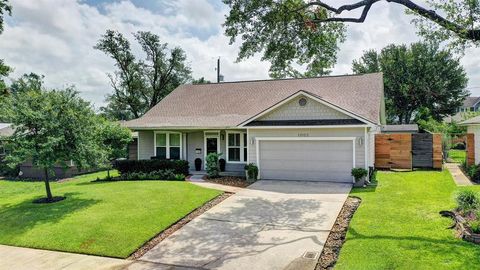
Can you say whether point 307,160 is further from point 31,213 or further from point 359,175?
point 31,213

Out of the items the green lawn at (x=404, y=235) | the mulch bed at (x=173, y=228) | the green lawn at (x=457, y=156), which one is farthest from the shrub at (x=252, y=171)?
the green lawn at (x=457, y=156)

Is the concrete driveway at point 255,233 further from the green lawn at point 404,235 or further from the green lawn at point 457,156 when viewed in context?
the green lawn at point 457,156

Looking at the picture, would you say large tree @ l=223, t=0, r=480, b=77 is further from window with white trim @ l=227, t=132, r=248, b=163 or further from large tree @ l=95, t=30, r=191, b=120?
large tree @ l=95, t=30, r=191, b=120

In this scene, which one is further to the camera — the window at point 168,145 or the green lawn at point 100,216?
the window at point 168,145

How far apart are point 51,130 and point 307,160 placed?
10.8m

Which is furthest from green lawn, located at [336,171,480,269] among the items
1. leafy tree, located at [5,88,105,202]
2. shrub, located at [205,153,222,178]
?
leafy tree, located at [5,88,105,202]

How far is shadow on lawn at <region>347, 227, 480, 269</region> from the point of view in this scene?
21.6 ft

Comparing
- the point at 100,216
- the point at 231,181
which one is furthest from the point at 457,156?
the point at 100,216

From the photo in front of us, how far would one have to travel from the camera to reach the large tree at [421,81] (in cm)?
3812

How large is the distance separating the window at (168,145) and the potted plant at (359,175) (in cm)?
1013

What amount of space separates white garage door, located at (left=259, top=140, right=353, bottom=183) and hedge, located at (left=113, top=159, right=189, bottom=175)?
172 inches

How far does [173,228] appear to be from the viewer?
394 inches

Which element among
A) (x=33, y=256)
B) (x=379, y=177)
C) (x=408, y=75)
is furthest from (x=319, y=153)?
(x=408, y=75)

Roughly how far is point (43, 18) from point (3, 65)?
4762mm
